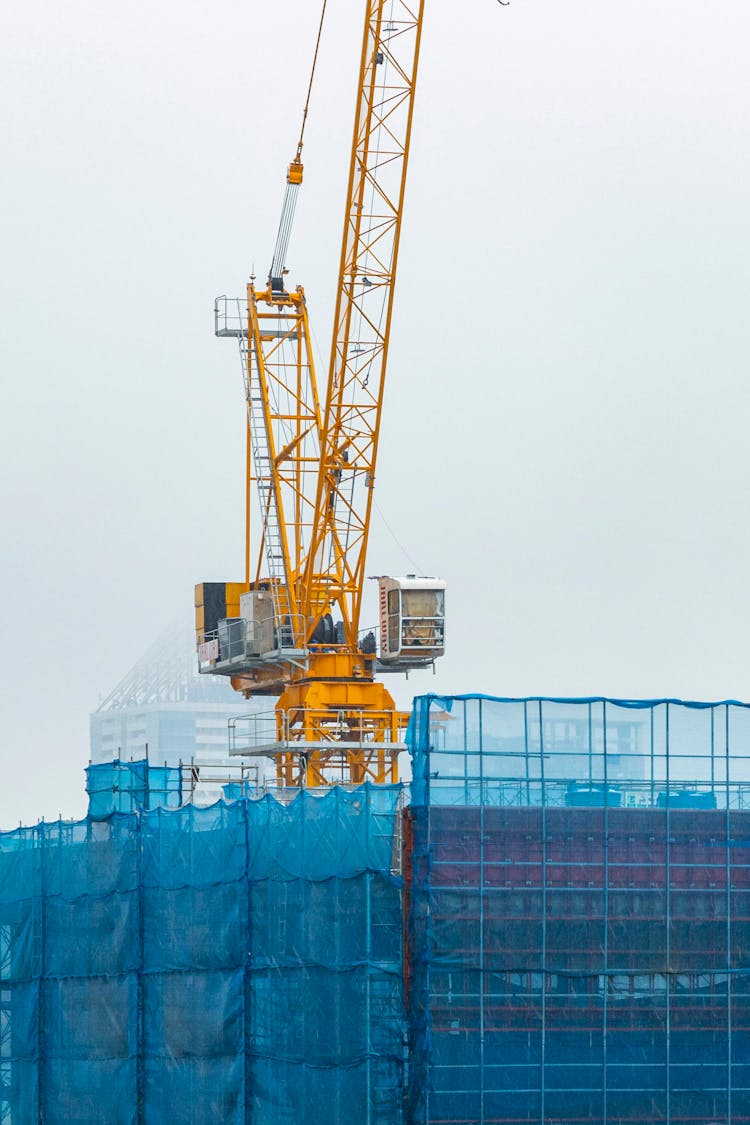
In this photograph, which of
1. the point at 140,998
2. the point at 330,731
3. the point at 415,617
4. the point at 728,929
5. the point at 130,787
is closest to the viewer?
Result: the point at 728,929

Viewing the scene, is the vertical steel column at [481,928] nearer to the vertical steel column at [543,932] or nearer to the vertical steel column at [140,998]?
the vertical steel column at [543,932]

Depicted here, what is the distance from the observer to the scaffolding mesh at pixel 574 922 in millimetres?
38375

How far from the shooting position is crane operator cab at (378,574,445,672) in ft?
266

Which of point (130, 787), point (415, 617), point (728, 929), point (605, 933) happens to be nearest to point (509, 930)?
point (605, 933)

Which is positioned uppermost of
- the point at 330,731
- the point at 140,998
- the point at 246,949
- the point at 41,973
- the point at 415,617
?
the point at 415,617

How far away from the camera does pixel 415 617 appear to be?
267 feet

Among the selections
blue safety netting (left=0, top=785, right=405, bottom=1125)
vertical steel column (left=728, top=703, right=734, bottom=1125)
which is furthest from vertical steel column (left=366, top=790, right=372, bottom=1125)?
vertical steel column (left=728, top=703, right=734, bottom=1125)

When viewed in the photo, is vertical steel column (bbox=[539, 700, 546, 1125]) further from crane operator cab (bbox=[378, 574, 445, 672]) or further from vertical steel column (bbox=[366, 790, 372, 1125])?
crane operator cab (bbox=[378, 574, 445, 672])

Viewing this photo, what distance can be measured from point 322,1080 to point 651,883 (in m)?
6.86

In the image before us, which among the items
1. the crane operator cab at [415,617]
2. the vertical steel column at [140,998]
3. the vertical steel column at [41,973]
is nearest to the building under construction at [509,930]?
the vertical steel column at [140,998]

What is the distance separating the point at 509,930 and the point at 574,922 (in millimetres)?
1184

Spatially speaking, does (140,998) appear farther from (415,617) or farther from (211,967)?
(415,617)

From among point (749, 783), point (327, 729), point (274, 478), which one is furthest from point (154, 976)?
point (274, 478)

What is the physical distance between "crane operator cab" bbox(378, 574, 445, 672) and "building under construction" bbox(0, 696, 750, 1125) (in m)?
39.1
